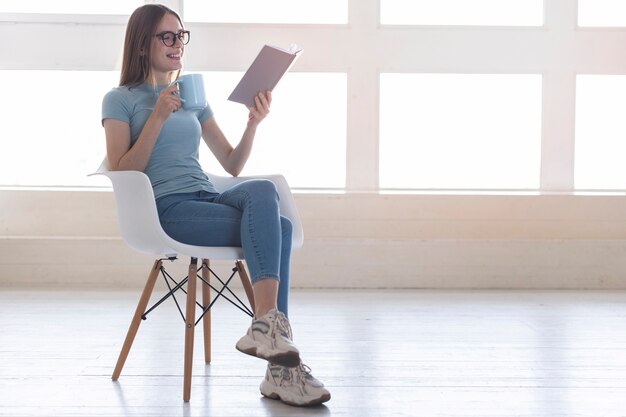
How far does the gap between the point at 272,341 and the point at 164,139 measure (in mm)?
676

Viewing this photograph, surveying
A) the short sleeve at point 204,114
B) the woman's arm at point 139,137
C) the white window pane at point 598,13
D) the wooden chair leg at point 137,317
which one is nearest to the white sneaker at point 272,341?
the wooden chair leg at point 137,317

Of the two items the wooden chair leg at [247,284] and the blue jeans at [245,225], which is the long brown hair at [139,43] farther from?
the wooden chair leg at [247,284]

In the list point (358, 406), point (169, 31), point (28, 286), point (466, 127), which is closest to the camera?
point (358, 406)

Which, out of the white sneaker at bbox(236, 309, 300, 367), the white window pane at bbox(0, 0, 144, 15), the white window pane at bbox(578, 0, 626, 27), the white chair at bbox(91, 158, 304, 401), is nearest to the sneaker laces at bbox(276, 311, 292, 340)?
the white sneaker at bbox(236, 309, 300, 367)

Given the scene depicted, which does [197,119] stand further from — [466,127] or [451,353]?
[466,127]

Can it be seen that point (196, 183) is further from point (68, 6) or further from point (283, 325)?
point (68, 6)

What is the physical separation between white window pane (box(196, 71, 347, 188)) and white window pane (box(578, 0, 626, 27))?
1.28 m

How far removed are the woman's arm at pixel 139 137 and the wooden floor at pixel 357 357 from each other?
58 cm

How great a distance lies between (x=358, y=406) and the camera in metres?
2.05

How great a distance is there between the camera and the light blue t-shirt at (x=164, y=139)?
228 cm

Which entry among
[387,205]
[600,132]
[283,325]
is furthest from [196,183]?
[600,132]

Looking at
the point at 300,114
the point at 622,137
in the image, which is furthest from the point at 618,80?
the point at 300,114

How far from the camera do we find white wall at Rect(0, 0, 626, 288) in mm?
4223

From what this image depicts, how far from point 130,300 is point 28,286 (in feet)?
2.30
